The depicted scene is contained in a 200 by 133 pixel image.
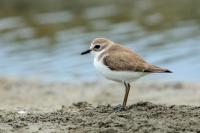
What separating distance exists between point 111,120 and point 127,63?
0.85m

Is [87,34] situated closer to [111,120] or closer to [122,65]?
[122,65]

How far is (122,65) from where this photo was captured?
24.4 ft

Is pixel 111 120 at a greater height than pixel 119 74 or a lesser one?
lesser

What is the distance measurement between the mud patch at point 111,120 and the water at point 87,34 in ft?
18.6

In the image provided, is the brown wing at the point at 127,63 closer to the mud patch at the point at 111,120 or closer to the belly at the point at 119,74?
the belly at the point at 119,74

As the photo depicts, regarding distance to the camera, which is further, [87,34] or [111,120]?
[87,34]

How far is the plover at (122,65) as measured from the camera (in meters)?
7.40

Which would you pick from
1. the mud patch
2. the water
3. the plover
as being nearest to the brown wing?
the plover

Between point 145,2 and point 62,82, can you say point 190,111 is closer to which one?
point 62,82

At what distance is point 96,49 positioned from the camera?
25.7ft

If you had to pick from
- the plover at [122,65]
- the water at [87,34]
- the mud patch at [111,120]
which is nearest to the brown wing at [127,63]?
the plover at [122,65]

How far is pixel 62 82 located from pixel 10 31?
178 inches

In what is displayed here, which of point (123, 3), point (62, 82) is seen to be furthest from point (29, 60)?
point (123, 3)

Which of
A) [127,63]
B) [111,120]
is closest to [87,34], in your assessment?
[127,63]
